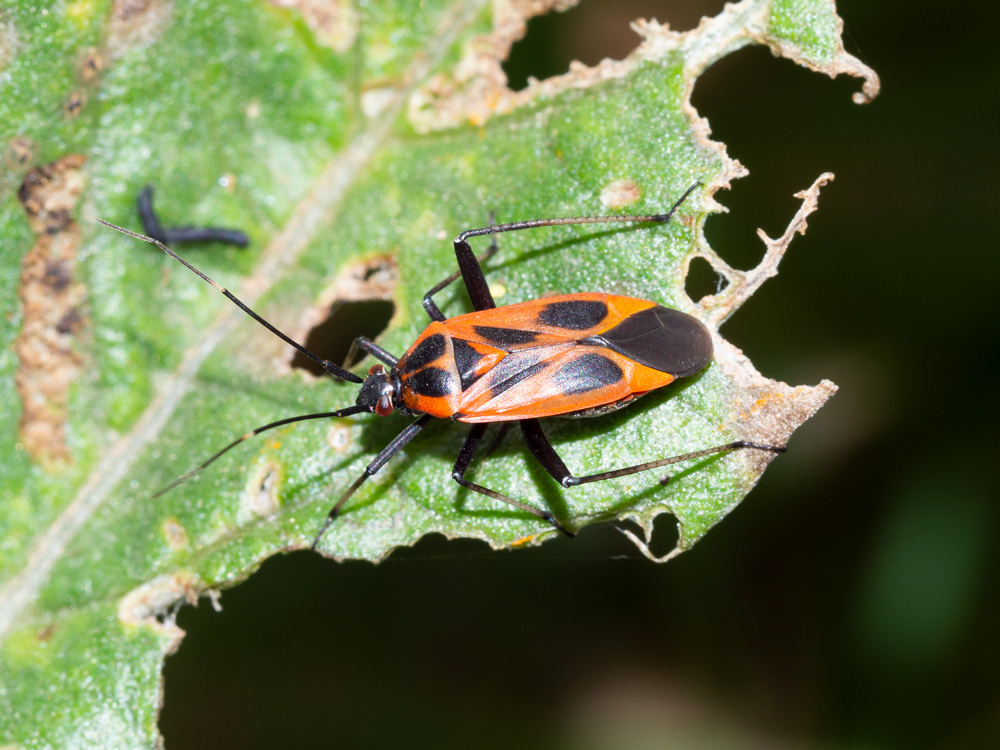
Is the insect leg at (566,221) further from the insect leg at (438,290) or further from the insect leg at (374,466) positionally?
the insect leg at (374,466)

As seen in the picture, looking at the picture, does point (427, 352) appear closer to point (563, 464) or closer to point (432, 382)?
point (432, 382)

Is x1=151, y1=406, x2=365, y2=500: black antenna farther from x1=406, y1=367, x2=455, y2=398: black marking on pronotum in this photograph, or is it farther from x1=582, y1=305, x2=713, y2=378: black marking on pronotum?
x1=582, y1=305, x2=713, y2=378: black marking on pronotum

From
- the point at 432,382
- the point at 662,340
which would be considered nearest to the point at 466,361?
the point at 432,382

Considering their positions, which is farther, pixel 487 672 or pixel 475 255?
pixel 487 672

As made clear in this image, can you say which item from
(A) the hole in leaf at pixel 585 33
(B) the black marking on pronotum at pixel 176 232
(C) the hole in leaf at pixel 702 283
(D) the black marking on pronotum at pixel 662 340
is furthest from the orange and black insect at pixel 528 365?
(A) the hole in leaf at pixel 585 33

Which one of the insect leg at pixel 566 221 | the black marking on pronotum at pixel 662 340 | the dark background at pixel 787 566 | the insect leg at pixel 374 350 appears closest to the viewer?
the black marking on pronotum at pixel 662 340

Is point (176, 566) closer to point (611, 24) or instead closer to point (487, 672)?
point (487, 672)

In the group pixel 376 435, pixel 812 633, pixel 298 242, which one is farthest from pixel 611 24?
pixel 812 633

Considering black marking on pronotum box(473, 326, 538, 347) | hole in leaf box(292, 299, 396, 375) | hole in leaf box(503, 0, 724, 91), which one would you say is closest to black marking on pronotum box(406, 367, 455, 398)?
black marking on pronotum box(473, 326, 538, 347)
